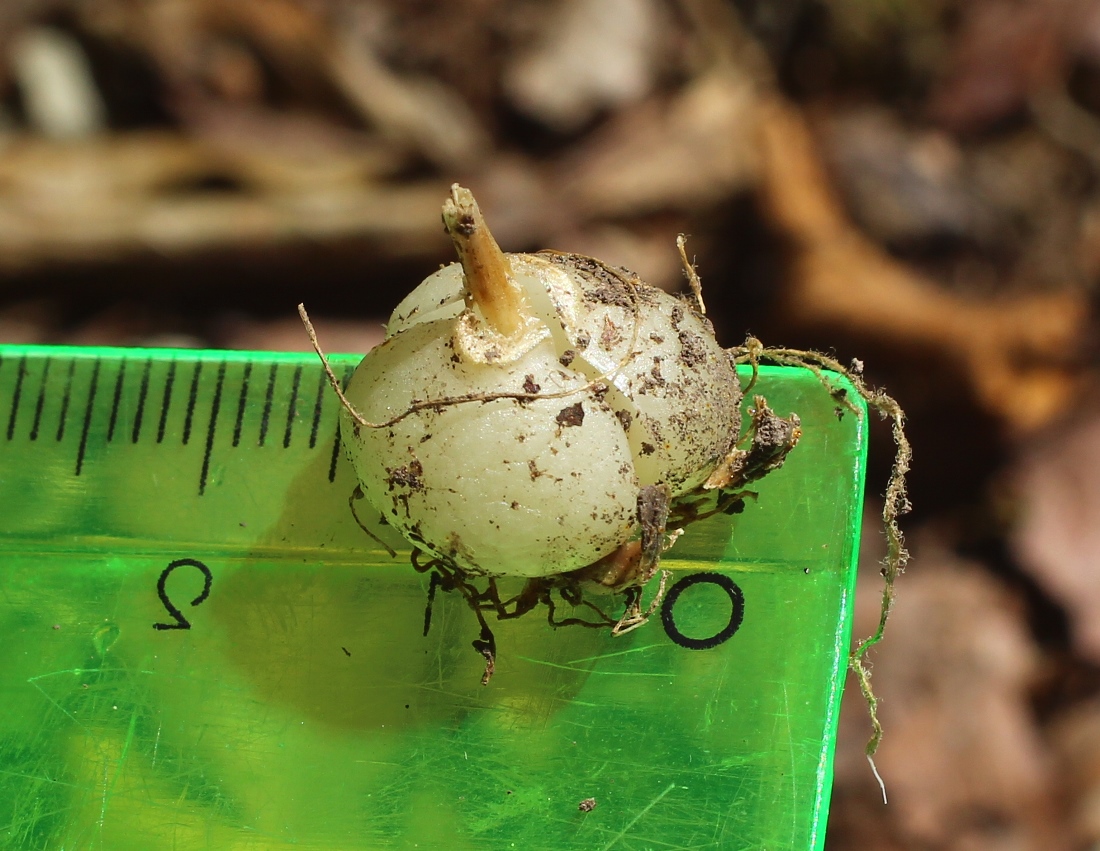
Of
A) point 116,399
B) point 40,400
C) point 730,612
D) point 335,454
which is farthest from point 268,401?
point 730,612

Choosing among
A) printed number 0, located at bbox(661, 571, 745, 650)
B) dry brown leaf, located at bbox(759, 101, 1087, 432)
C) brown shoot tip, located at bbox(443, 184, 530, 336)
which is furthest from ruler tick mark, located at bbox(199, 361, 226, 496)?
dry brown leaf, located at bbox(759, 101, 1087, 432)

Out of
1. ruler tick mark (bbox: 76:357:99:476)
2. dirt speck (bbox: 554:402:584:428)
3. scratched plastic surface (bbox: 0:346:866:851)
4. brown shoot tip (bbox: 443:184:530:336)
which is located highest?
brown shoot tip (bbox: 443:184:530:336)

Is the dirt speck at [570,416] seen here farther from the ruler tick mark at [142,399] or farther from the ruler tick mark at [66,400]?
the ruler tick mark at [66,400]

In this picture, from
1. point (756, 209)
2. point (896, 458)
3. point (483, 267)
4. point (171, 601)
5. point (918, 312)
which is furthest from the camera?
point (756, 209)

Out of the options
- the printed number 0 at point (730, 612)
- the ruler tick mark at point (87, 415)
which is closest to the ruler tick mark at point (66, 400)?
the ruler tick mark at point (87, 415)

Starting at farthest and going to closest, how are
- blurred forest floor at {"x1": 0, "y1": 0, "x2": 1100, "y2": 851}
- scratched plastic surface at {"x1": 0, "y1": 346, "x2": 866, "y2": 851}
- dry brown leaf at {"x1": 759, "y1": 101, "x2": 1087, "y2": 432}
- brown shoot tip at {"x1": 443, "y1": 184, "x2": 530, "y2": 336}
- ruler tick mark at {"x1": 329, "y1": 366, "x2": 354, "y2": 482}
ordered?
dry brown leaf at {"x1": 759, "y1": 101, "x2": 1087, "y2": 432}
blurred forest floor at {"x1": 0, "y1": 0, "x2": 1100, "y2": 851}
ruler tick mark at {"x1": 329, "y1": 366, "x2": 354, "y2": 482}
scratched plastic surface at {"x1": 0, "y1": 346, "x2": 866, "y2": 851}
brown shoot tip at {"x1": 443, "y1": 184, "x2": 530, "y2": 336}

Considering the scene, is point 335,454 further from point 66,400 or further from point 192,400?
point 66,400

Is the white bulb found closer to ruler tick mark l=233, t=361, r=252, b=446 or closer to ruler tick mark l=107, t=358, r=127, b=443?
ruler tick mark l=233, t=361, r=252, b=446
